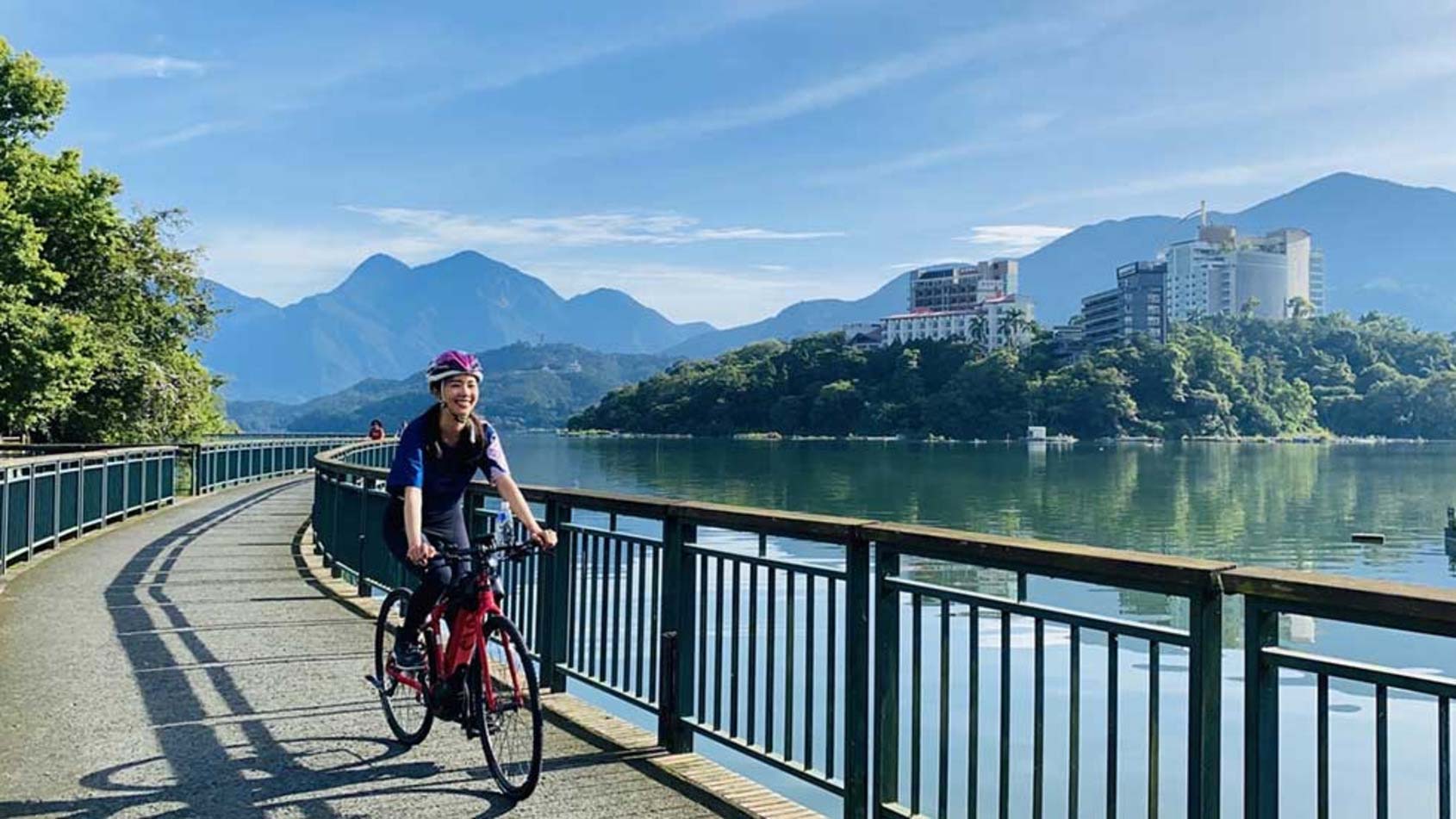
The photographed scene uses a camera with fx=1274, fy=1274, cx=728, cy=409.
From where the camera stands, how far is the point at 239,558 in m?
14.3

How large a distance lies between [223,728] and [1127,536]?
5080 cm

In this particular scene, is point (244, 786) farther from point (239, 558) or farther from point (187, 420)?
point (187, 420)

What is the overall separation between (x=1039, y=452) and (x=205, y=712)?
14267cm

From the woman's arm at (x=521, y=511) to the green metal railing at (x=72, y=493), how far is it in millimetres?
8477

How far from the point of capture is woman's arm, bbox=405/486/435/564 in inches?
204

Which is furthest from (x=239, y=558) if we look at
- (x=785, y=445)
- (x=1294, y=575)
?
(x=785, y=445)

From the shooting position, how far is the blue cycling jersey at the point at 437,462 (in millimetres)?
5492

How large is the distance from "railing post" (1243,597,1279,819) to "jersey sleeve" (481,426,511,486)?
11.1 ft

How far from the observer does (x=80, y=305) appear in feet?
112

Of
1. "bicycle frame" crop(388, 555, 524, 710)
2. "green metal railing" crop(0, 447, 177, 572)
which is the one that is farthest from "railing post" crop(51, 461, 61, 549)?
"bicycle frame" crop(388, 555, 524, 710)

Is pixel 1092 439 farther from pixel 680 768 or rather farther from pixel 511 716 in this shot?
pixel 511 716

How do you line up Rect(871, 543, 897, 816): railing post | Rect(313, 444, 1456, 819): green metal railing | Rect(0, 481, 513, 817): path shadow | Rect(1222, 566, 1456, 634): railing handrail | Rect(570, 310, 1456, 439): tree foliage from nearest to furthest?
1. Rect(1222, 566, 1456, 634): railing handrail
2. Rect(313, 444, 1456, 819): green metal railing
3. Rect(871, 543, 897, 816): railing post
4. Rect(0, 481, 513, 817): path shadow
5. Rect(570, 310, 1456, 439): tree foliage

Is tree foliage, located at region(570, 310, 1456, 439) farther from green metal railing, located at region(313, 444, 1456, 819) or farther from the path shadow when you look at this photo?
the path shadow

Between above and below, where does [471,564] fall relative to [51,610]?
above
